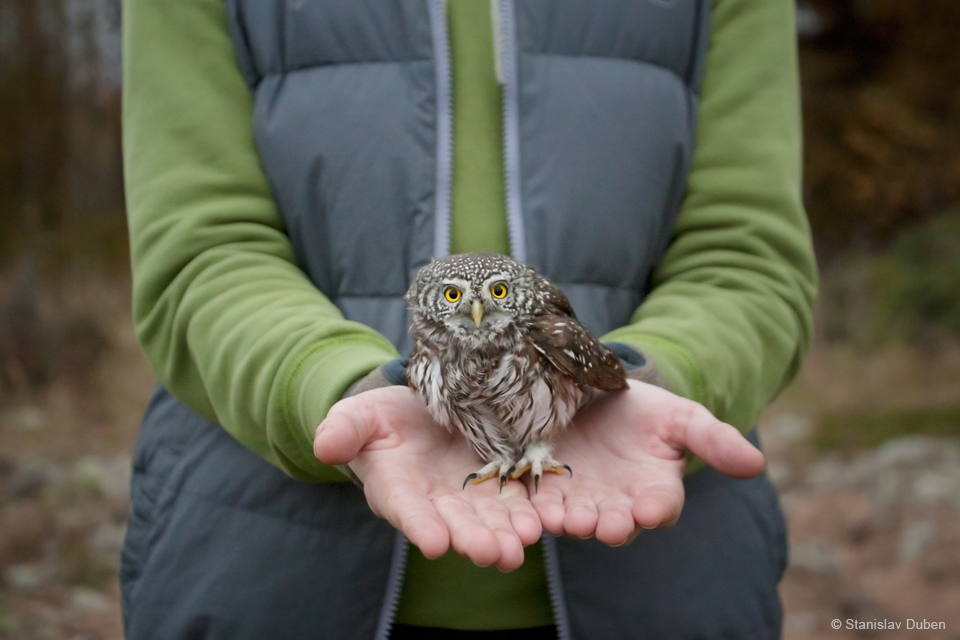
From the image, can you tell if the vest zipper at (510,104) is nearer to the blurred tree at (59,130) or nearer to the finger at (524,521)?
the finger at (524,521)

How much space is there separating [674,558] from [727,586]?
145 mm

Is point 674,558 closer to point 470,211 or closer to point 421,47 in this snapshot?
point 470,211

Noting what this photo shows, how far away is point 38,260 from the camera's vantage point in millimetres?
5340

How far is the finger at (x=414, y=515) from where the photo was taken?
1.30 metres

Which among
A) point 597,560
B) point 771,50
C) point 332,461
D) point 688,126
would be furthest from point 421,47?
point 597,560

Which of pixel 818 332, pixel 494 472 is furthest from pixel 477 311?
pixel 818 332

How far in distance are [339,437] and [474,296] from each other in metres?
0.48

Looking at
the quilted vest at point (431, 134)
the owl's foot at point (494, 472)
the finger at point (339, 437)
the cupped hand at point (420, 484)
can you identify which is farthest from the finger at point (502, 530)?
the quilted vest at point (431, 134)

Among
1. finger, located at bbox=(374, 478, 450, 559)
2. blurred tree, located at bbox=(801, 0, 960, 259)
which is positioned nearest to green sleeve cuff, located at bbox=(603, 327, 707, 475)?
finger, located at bbox=(374, 478, 450, 559)

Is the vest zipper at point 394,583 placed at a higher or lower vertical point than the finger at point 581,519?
lower

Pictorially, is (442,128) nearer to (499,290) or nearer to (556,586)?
(499,290)

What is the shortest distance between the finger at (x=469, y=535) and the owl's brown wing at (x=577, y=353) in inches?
16.1

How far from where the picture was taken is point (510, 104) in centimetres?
191

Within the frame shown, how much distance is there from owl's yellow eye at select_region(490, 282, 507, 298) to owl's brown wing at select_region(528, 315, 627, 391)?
0.30ft
